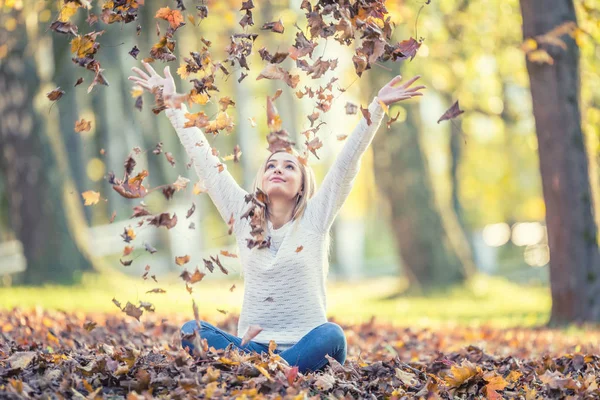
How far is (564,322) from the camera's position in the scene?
29.2ft

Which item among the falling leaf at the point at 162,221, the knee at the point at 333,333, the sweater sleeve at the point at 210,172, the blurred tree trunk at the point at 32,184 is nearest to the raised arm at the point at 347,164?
the sweater sleeve at the point at 210,172

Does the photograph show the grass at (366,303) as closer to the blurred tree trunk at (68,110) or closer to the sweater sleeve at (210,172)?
the blurred tree trunk at (68,110)

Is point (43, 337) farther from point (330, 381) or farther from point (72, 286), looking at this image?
point (72, 286)

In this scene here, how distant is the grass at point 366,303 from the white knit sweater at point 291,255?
3631 millimetres

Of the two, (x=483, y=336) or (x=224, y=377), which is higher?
(x=224, y=377)

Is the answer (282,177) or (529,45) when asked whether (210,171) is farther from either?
(529,45)

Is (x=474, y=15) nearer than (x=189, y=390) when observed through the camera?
No

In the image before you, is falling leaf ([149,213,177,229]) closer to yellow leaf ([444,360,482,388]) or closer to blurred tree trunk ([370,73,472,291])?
yellow leaf ([444,360,482,388])

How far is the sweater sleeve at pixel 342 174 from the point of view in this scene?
436cm

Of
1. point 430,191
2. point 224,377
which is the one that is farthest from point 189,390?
point 430,191

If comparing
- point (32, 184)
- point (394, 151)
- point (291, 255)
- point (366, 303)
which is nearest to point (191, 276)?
point (291, 255)

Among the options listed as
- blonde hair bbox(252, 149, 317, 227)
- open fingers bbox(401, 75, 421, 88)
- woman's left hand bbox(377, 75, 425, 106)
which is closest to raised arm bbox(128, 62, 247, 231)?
blonde hair bbox(252, 149, 317, 227)

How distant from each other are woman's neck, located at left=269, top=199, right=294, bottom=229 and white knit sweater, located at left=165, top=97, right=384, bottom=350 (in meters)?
0.05

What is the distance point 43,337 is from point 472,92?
13571mm
